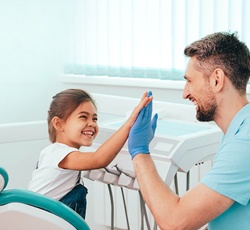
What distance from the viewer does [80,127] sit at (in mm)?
2086

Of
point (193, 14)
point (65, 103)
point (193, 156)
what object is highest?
point (193, 14)

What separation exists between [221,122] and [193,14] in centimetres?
144

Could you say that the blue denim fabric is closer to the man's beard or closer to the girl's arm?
the girl's arm

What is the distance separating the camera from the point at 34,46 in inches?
146

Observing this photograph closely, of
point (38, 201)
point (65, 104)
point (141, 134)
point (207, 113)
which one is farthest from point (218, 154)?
point (65, 104)

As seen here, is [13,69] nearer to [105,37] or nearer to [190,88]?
[105,37]

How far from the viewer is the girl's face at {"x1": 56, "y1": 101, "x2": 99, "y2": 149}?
209 centimetres

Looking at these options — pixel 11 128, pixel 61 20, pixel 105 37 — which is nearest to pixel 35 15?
pixel 61 20

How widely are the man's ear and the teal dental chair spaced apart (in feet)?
1.59

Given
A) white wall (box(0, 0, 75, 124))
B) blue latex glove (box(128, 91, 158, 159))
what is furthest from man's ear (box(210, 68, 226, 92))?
white wall (box(0, 0, 75, 124))

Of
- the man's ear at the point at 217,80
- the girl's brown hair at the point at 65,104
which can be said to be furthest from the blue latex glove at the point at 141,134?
the girl's brown hair at the point at 65,104

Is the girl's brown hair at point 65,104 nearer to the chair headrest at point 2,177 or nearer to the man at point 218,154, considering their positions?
the man at point 218,154

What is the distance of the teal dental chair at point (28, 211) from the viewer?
4.76ft

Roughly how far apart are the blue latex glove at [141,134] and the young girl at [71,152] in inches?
6.3
